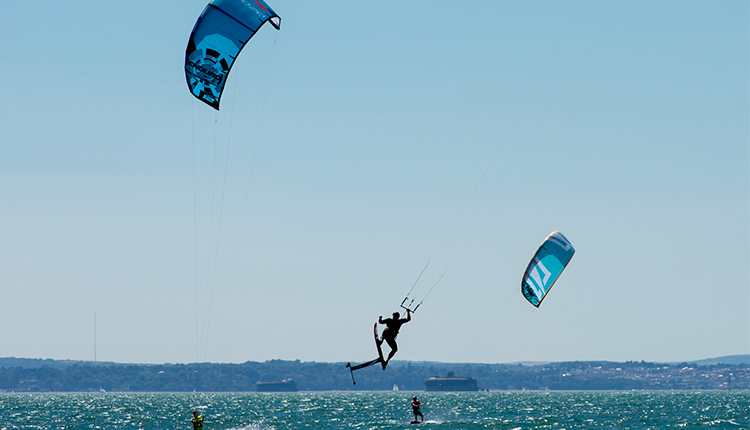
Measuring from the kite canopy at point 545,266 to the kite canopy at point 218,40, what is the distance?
11.2 m

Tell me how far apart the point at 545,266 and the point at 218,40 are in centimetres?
1231

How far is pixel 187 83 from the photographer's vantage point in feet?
68.0

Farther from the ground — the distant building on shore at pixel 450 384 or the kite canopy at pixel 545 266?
the kite canopy at pixel 545 266

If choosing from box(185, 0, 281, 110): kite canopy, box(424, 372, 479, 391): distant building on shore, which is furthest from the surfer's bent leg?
box(424, 372, 479, 391): distant building on shore

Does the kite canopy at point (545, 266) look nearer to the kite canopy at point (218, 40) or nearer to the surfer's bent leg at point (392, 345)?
the surfer's bent leg at point (392, 345)

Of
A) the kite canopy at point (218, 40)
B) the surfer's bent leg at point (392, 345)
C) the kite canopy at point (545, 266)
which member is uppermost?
the kite canopy at point (218, 40)

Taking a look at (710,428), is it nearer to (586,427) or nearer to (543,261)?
(586,427)

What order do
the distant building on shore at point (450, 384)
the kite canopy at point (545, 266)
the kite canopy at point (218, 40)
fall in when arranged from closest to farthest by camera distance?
the kite canopy at point (218, 40)
the kite canopy at point (545, 266)
the distant building on shore at point (450, 384)

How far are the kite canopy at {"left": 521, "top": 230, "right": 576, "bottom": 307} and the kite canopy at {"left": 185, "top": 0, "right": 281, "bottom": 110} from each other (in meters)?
11.2

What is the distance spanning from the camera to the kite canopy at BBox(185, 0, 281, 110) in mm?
20328

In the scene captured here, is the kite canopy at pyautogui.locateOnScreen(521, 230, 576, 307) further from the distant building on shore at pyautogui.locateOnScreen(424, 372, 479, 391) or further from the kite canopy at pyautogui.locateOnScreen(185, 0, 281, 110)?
the distant building on shore at pyautogui.locateOnScreen(424, 372, 479, 391)

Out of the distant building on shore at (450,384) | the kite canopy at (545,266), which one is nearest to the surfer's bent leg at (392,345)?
the kite canopy at (545,266)

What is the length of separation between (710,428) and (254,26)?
117 ft

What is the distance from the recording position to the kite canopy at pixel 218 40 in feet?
66.7
